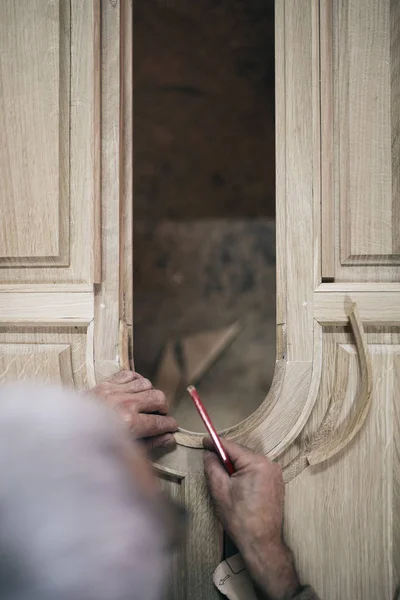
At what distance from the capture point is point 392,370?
84 cm

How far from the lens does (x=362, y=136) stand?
851 mm

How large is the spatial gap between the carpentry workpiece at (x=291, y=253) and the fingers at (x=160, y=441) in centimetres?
2

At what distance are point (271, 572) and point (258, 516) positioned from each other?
87 mm

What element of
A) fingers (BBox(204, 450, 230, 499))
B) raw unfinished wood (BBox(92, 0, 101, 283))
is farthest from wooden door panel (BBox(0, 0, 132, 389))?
fingers (BBox(204, 450, 230, 499))

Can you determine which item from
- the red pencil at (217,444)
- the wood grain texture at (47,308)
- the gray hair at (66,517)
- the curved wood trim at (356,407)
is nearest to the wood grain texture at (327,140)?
the curved wood trim at (356,407)

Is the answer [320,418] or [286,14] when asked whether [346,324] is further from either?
[286,14]

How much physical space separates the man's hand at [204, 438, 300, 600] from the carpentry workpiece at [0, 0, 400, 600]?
0.04 m

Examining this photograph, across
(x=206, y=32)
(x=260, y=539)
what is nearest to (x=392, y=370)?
(x=260, y=539)

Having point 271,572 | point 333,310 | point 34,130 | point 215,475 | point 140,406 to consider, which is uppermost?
point 34,130

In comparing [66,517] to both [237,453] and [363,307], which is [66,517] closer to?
[237,453]

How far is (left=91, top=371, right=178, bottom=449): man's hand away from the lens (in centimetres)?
83

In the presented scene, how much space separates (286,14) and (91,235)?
52 cm

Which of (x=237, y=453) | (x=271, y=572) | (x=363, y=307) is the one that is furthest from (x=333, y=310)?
(x=271, y=572)

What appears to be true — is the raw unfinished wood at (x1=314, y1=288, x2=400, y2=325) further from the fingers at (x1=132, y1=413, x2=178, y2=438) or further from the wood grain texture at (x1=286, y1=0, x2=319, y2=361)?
the fingers at (x1=132, y1=413, x2=178, y2=438)
